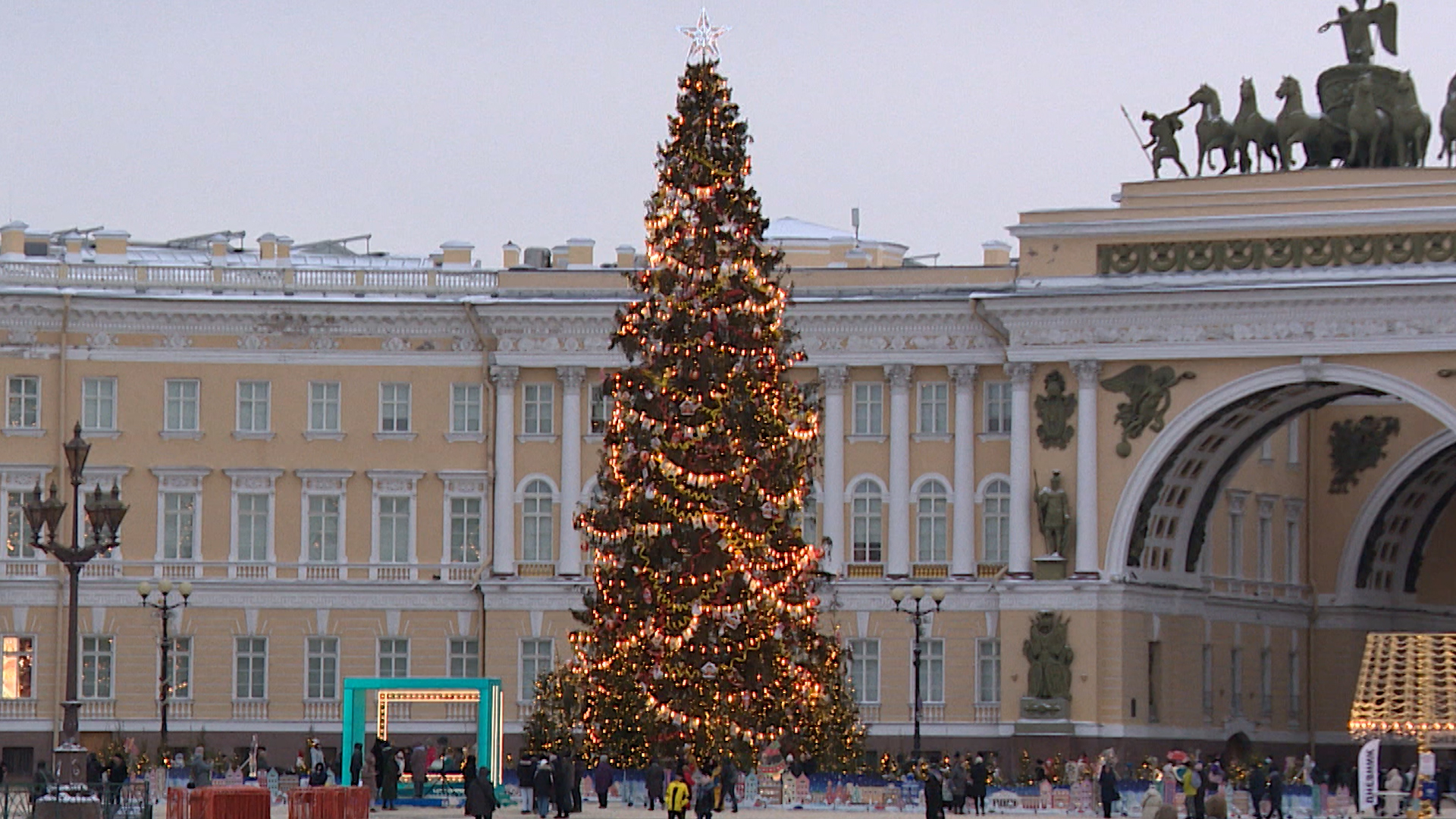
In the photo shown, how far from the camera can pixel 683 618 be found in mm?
51531

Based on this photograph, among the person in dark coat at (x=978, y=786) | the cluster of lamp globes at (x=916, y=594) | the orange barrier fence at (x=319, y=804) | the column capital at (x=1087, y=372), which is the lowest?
the person in dark coat at (x=978, y=786)

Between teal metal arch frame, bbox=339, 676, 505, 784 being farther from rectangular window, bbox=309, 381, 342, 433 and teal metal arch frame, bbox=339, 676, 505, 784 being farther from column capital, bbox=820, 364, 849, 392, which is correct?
column capital, bbox=820, 364, 849, 392

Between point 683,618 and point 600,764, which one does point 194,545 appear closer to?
point 600,764

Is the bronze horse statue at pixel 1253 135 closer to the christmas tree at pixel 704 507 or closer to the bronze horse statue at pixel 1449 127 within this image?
the bronze horse statue at pixel 1449 127

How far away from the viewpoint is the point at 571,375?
258 ft

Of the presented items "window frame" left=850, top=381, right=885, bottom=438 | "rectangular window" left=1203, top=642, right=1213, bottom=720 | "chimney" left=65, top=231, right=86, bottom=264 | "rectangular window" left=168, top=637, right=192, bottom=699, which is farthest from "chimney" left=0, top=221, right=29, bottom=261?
"rectangular window" left=1203, top=642, right=1213, bottom=720

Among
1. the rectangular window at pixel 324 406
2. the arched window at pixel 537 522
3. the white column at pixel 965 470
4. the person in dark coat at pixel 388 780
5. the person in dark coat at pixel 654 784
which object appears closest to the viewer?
the person in dark coat at pixel 388 780

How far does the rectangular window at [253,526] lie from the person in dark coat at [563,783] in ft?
69.9

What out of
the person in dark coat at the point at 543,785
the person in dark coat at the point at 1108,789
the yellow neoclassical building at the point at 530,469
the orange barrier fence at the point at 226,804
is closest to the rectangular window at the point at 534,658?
the yellow neoclassical building at the point at 530,469

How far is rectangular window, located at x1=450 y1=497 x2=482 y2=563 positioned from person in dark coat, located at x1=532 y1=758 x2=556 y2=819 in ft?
67.6

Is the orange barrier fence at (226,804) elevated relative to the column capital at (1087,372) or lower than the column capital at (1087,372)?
lower

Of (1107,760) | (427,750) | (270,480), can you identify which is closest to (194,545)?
(270,480)

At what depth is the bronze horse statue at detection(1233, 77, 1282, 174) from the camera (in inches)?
2963

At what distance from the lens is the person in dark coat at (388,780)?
6088 centimetres
